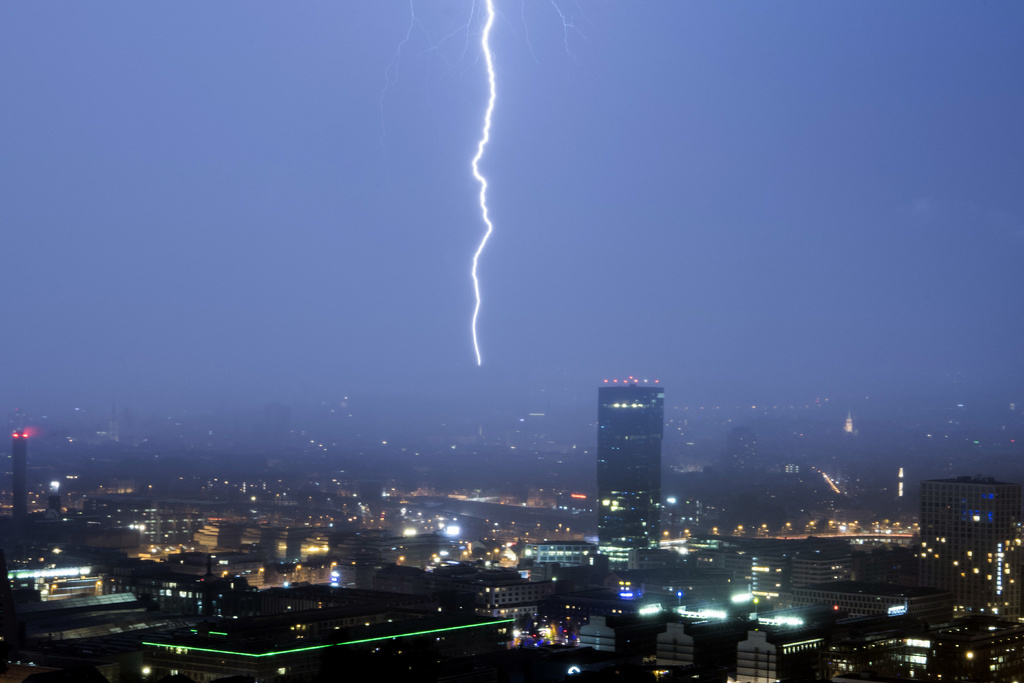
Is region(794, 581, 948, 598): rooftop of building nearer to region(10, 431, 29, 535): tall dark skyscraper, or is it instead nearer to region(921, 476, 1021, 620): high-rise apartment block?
region(921, 476, 1021, 620): high-rise apartment block

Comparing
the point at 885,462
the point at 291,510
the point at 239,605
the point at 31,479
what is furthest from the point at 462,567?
the point at 31,479

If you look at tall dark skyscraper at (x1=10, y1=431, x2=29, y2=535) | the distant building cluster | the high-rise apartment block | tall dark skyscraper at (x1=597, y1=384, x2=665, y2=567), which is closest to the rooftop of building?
the distant building cluster

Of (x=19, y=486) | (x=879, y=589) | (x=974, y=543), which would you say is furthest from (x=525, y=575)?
(x=19, y=486)

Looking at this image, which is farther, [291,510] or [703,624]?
[291,510]

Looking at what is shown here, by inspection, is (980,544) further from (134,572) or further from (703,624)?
(134,572)

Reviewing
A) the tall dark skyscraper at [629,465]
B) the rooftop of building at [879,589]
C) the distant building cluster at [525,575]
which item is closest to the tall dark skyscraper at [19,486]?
the distant building cluster at [525,575]

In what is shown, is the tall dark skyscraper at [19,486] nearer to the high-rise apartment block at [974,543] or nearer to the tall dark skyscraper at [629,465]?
the tall dark skyscraper at [629,465]
